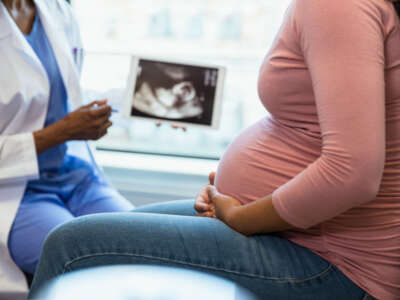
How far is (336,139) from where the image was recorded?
57 centimetres

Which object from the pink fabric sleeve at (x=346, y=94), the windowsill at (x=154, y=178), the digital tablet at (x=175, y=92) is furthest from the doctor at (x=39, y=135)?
the pink fabric sleeve at (x=346, y=94)

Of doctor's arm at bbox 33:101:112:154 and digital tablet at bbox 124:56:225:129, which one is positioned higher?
digital tablet at bbox 124:56:225:129

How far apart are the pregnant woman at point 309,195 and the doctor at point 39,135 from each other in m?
0.37

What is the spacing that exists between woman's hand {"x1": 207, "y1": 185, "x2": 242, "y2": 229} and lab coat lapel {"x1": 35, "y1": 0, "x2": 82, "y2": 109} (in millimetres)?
636

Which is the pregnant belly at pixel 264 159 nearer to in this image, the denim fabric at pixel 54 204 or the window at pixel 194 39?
the denim fabric at pixel 54 204

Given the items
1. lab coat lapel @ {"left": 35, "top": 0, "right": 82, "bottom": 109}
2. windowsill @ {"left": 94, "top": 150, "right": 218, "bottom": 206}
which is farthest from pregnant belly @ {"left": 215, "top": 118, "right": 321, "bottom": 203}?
windowsill @ {"left": 94, "top": 150, "right": 218, "bottom": 206}

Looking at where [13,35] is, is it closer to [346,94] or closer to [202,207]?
[202,207]

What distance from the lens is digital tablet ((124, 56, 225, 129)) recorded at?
1.21m

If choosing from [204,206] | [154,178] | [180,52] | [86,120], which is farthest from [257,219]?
[180,52]

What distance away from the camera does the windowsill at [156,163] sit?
1.58m

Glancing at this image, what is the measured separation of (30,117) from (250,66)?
0.87 meters

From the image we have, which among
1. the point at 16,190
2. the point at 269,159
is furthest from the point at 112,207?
the point at 269,159

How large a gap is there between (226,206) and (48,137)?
1.93 feet

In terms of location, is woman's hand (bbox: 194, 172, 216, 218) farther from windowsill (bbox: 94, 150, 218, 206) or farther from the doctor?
windowsill (bbox: 94, 150, 218, 206)
